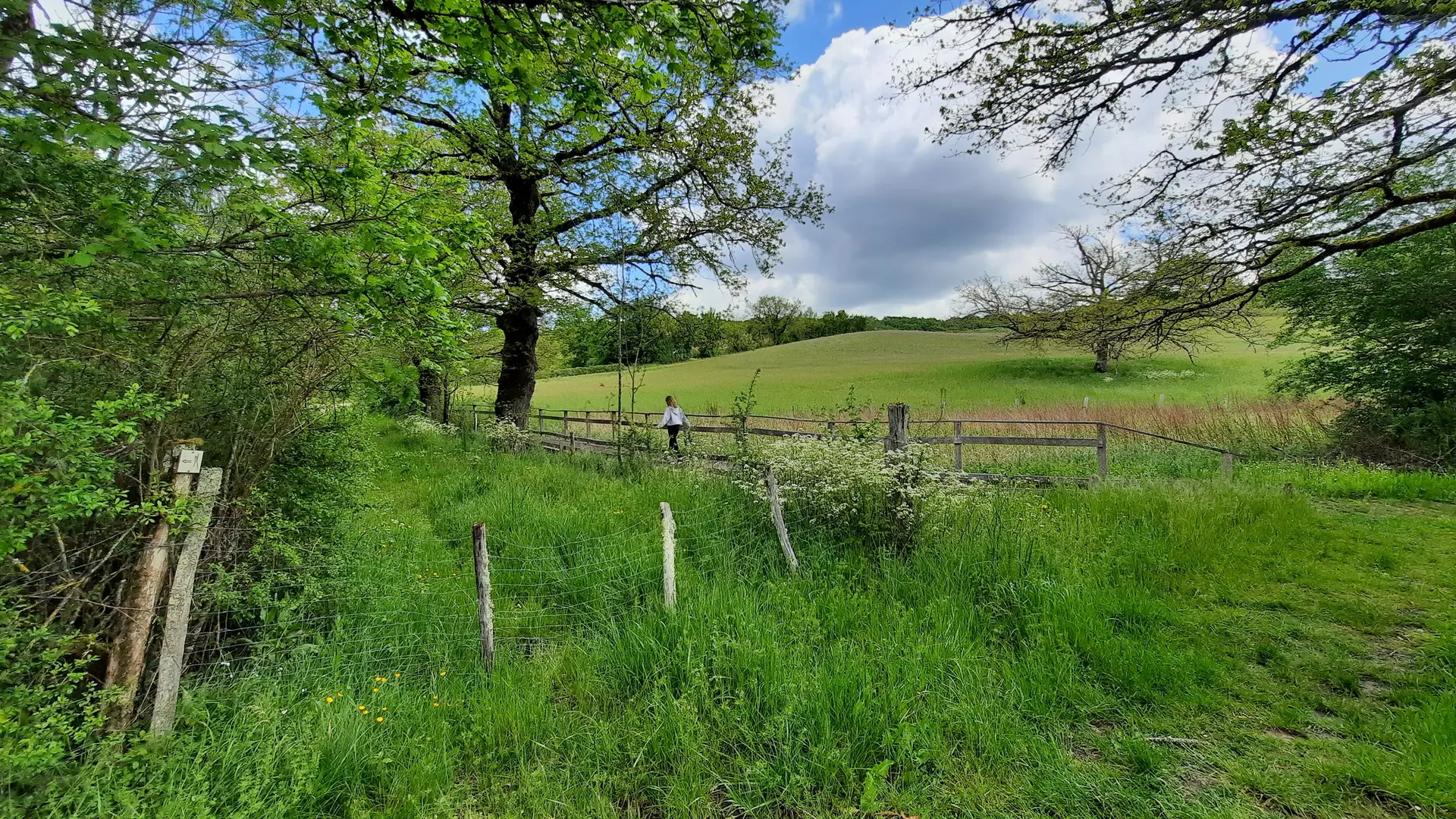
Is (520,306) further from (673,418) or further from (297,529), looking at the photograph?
(297,529)

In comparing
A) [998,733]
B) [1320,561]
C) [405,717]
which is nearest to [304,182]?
[405,717]

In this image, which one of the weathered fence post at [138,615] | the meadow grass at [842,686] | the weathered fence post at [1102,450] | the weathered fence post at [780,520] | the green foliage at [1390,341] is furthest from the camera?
the green foliage at [1390,341]

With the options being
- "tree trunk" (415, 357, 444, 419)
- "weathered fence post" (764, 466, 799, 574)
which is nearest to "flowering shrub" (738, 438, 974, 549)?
"weathered fence post" (764, 466, 799, 574)

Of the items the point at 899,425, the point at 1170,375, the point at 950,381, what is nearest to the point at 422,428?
the point at 899,425

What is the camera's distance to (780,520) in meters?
5.58

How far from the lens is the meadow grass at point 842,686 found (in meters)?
2.68

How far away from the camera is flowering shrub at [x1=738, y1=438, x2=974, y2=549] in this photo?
18.3ft

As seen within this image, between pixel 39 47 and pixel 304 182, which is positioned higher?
pixel 39 47

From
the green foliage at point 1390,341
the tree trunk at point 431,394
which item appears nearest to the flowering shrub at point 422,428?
the tree trunk at point 431,394

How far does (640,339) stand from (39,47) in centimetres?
753

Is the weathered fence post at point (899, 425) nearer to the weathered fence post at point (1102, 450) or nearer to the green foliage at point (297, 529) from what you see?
the weathered fence post at point (1102, 450)

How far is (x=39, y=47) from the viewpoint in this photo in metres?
2.49

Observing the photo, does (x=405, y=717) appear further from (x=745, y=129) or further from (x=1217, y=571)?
(x=745, y=129)

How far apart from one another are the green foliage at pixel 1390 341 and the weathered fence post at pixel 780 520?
13.1 m
